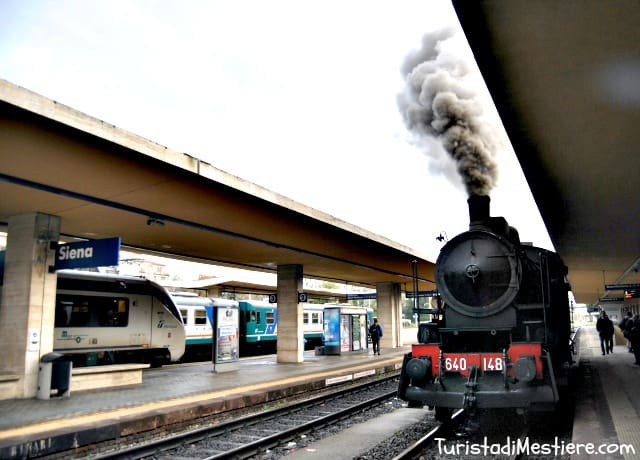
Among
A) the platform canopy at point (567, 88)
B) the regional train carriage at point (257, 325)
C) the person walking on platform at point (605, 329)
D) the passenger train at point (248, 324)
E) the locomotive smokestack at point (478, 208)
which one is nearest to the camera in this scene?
the platform canopy at point (567, 88)

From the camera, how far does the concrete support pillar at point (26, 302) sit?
10.1 meters

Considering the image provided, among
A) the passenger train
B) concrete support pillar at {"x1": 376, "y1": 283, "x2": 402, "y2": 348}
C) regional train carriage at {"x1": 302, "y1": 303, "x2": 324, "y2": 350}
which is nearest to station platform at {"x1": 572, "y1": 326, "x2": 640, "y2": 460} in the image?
concrete support pillar at {"x1": 376, "y1": 283, "x2": 402, "y2": 348}

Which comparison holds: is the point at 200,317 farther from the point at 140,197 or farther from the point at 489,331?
the point at 489,331

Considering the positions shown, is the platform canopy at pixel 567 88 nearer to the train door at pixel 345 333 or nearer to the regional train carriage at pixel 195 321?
the train door at pixel 345 333

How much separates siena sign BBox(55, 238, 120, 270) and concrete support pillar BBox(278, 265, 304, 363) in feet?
31.3

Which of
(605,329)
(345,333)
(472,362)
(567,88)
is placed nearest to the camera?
(567,88)

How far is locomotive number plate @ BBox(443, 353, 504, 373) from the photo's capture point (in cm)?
680

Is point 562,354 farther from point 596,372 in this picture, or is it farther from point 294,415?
A: point 596,372

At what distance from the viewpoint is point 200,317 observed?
21.6 meters

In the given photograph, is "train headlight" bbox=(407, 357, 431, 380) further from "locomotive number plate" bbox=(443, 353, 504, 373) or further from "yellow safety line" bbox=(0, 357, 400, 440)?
"yellow safety line" bbox=(0, 357, 400, 440)

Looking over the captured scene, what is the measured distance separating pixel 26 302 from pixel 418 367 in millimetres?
7870

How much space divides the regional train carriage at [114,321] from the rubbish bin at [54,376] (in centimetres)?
418

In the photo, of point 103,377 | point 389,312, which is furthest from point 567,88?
point 389,312

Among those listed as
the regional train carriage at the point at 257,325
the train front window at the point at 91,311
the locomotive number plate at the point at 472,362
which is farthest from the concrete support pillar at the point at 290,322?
the locomotive number plate at the point at 472,362
